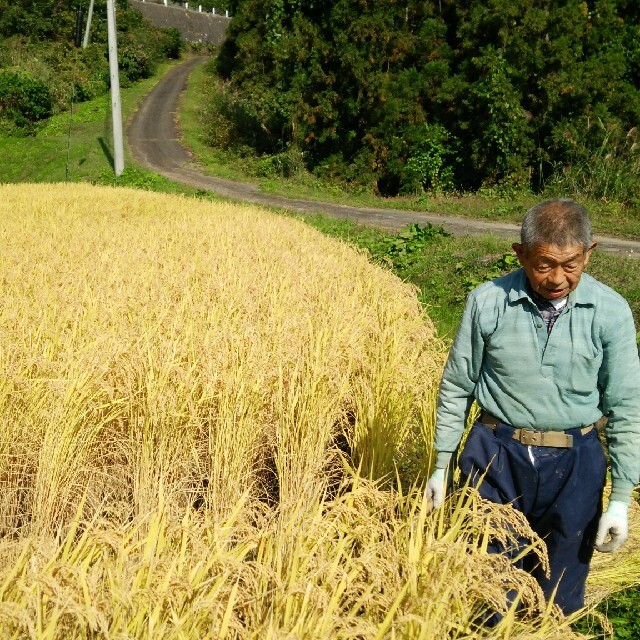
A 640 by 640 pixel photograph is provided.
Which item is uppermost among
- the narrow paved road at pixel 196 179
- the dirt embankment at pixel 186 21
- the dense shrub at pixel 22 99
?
the dirt embankment at pixel 186 21

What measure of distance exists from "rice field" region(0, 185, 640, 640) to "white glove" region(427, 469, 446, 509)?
0.32ft

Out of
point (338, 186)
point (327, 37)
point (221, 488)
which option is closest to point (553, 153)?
point (338, 186)

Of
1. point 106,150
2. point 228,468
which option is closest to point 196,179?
point 106,150

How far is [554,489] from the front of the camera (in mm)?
2316

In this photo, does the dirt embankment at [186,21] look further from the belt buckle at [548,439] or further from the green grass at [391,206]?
the belt buckle at [548,439]

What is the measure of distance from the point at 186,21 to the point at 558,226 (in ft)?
160

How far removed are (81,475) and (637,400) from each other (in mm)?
2221

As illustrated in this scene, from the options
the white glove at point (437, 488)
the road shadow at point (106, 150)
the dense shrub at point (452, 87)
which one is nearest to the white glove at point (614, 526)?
the white glove at point (437, 488)

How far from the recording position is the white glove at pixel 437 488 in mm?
2338

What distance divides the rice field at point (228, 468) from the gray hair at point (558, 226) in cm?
81

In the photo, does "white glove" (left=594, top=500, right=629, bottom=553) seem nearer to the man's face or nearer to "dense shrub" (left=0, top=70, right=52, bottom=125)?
the man's face

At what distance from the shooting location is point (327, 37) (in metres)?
18.6

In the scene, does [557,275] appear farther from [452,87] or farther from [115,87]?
[115,87]

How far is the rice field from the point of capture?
1863 millimetres
